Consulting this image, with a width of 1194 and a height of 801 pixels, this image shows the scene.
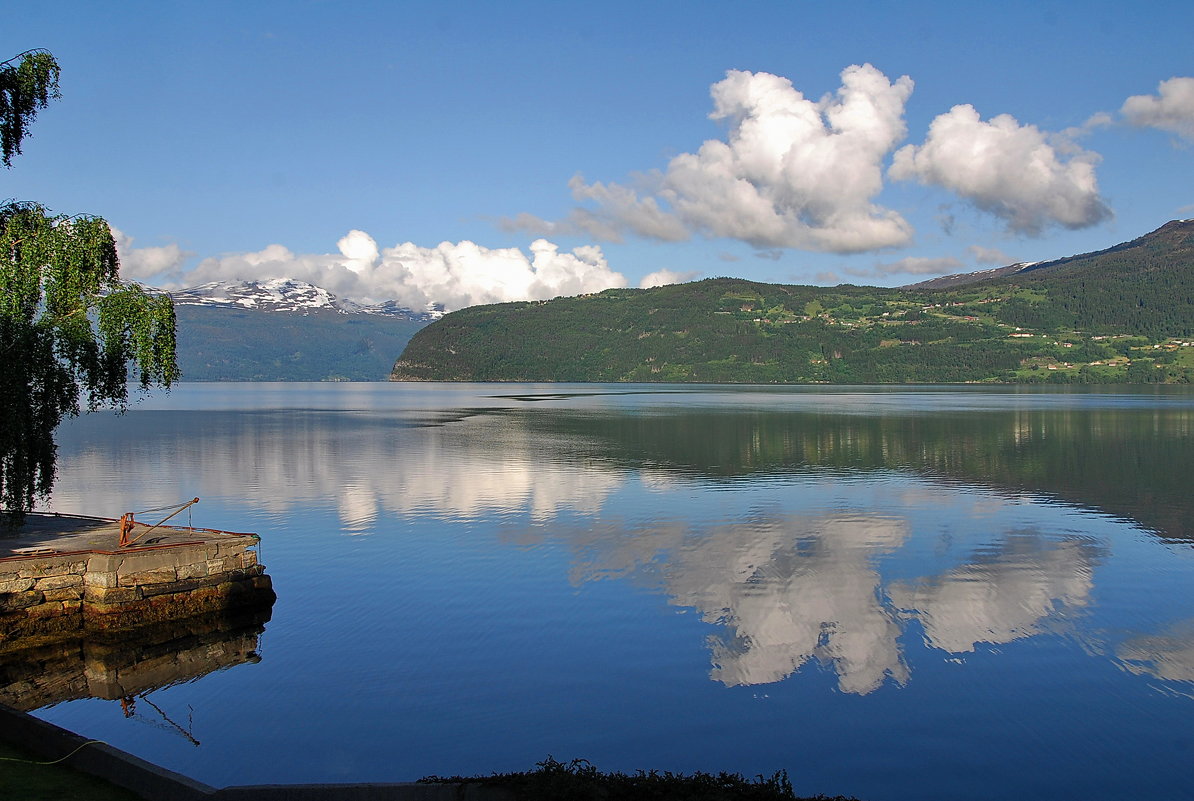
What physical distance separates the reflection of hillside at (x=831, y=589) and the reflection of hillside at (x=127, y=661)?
1095 cm

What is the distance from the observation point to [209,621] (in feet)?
77.2

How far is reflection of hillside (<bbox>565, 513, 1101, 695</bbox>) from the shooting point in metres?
20.3

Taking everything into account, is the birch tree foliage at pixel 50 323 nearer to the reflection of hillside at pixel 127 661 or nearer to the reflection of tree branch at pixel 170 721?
the reflection of hillside at pixel 127 661

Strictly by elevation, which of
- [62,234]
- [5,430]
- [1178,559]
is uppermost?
[62,234]

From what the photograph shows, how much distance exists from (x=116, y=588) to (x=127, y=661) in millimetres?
2932

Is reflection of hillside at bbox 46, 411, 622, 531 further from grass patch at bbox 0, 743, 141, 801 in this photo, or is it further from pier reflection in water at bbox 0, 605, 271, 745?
grass patch at bbox 0, 743, 141, 801

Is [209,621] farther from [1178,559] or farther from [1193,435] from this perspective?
[1193,435]

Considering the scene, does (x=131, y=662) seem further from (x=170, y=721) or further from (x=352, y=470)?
(x=352, y=470)

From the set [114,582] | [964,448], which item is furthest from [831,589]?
[964,448]

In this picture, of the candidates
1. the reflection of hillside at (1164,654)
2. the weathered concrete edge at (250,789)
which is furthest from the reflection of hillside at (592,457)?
the weathered concrete edge at (250,789)

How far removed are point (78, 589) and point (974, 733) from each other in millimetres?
21709

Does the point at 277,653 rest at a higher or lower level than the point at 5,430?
lower

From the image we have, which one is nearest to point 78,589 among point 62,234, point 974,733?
point 62,234

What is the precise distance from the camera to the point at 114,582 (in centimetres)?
2264
